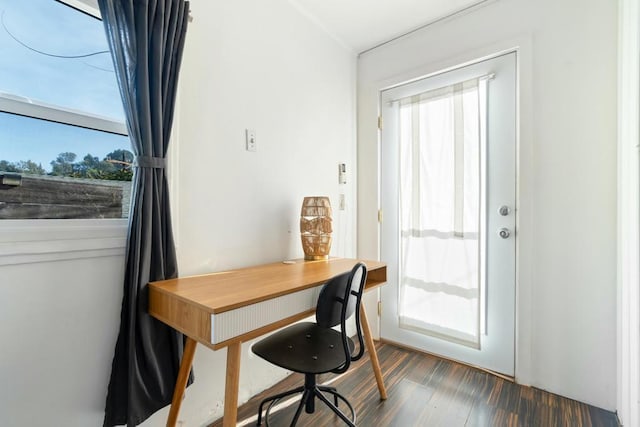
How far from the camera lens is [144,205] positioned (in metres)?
1.15

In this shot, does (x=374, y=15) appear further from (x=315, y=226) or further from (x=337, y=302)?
(x=337, y=302)

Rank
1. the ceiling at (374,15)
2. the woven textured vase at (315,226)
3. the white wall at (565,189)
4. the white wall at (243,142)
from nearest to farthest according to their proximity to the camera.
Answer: the white wall at (243,142) → the white wall at (565,189) → the woven textured vase at (315,226) → the ceiling at (374,15)

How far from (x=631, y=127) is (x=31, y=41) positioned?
8.07ft

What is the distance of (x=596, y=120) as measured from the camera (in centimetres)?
158

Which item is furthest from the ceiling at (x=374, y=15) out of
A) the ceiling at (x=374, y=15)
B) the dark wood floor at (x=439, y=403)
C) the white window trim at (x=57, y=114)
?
the dark wood floor at (x=439, y=403)

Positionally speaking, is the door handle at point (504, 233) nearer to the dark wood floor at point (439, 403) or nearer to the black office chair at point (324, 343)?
the dark wood floor at point (439, 403)

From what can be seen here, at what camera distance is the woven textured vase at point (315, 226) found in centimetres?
177

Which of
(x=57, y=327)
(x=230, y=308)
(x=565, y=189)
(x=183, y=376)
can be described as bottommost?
(x=183, y=376)

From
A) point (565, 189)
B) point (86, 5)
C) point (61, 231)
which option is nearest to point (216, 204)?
point (61, 231)

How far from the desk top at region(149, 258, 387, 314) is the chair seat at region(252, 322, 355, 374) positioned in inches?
11.5

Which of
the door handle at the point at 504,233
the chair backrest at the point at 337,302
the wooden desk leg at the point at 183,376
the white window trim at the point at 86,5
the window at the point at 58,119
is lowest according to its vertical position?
the wooden desk leg at the point at 183,376

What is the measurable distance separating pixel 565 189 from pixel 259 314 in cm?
179

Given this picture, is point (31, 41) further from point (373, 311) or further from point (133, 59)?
point (373, 311)

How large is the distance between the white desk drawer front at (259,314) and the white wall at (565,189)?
141 centimetres
